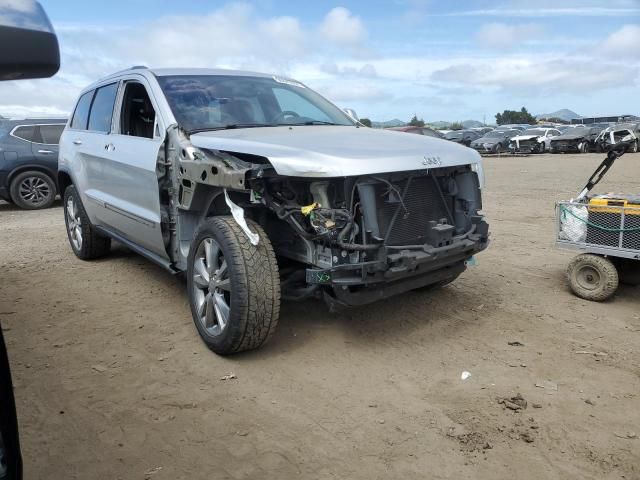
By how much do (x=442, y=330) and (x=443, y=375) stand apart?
2.37 feet

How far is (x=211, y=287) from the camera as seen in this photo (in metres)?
3.67

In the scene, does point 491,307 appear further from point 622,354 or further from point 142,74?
point 142,74

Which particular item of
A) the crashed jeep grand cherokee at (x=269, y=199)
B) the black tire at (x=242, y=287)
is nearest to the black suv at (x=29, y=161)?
the crashed jeep grand cherokee at (x=269, y=199)

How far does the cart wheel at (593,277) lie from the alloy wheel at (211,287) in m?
3.01

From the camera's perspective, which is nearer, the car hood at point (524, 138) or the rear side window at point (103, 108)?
the rear side window at point (103, 108)

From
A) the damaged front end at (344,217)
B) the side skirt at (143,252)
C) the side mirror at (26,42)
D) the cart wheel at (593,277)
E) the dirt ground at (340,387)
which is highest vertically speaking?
the side mirror at (26,42)

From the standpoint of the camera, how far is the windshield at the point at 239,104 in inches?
167

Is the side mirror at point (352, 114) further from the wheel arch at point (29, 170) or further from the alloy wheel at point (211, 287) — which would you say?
the wheel arch at point (29, 170)

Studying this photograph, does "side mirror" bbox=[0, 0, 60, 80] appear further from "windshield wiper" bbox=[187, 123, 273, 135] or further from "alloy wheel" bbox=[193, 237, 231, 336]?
"windshield wiper" bbox=[187, 123, 273, 135]

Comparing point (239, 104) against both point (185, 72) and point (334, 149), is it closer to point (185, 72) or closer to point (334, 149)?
point (185, 72)

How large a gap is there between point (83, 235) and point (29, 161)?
20.6ft

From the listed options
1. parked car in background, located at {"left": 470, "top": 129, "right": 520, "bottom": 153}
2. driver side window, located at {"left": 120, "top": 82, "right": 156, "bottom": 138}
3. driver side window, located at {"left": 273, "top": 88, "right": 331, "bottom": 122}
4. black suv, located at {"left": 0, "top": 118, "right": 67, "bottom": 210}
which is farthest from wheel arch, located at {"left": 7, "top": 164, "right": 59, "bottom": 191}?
parked car in background, located at {"left": 470, "top": 129, "right": 520, "bottom": 153}

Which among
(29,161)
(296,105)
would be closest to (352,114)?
(296,105)

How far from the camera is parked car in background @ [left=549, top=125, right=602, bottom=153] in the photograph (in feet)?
89.9
